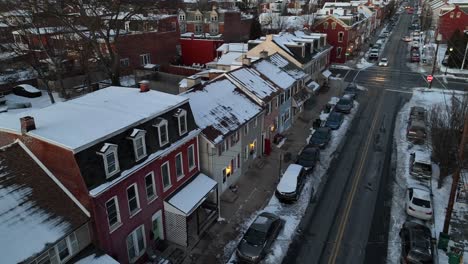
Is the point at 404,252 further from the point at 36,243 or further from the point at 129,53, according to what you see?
the point at 129,53

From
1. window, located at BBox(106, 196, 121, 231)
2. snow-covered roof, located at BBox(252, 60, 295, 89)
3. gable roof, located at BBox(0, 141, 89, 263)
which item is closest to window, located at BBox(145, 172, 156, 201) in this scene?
window, located at BBox(106, 196, 121, 231)

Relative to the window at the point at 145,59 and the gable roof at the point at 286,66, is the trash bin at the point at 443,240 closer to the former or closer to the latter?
the gable roof at the point at 286,66

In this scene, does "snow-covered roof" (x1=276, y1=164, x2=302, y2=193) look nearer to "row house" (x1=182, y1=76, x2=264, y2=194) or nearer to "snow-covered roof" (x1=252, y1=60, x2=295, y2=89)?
"row house" (x1=182, y1=76, x2=264, y2=194)

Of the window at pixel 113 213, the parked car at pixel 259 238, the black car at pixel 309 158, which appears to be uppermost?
the window at pixel 113 213

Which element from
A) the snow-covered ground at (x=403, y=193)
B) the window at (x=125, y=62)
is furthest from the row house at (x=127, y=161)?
the window at (x=125, y=62)

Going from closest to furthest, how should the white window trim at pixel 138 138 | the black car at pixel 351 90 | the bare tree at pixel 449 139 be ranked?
1. the white window trim at pixel 138 138
2. the bare tree at pixel 449 139
3. the black car at pixel 351 90

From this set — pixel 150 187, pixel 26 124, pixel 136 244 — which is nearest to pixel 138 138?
pixel 150 187
